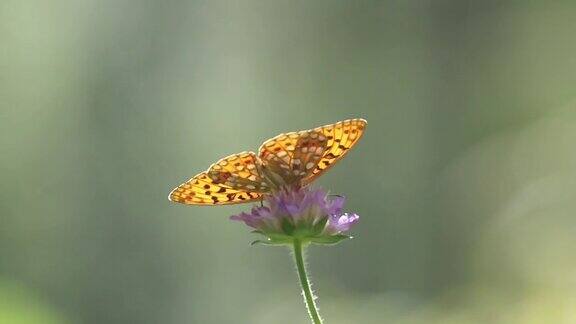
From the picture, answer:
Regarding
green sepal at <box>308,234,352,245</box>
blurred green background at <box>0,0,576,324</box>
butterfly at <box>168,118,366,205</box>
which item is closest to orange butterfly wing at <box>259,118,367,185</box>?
butterfly at <box>168,118,366,205</box>

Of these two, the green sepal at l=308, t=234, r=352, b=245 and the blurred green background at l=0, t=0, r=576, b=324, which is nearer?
the green sepal at l=308, t=234, r=352, b=245

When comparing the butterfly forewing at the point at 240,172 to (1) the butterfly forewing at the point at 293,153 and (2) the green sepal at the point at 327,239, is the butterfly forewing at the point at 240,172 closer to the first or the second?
(1) the butterfly forewing at the point at 293,153

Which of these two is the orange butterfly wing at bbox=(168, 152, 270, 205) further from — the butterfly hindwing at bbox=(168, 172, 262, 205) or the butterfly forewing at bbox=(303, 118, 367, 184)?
the butterfly forewing at bbox=(303, 118, 367, 184)

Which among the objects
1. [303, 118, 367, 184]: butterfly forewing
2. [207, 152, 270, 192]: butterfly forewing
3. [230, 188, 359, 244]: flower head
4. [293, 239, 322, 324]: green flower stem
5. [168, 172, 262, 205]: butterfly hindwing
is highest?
[303, 118, 367, 184]: butterfly forewing

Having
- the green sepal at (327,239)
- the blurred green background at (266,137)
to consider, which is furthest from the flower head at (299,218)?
the blurred green background at (266,137)
